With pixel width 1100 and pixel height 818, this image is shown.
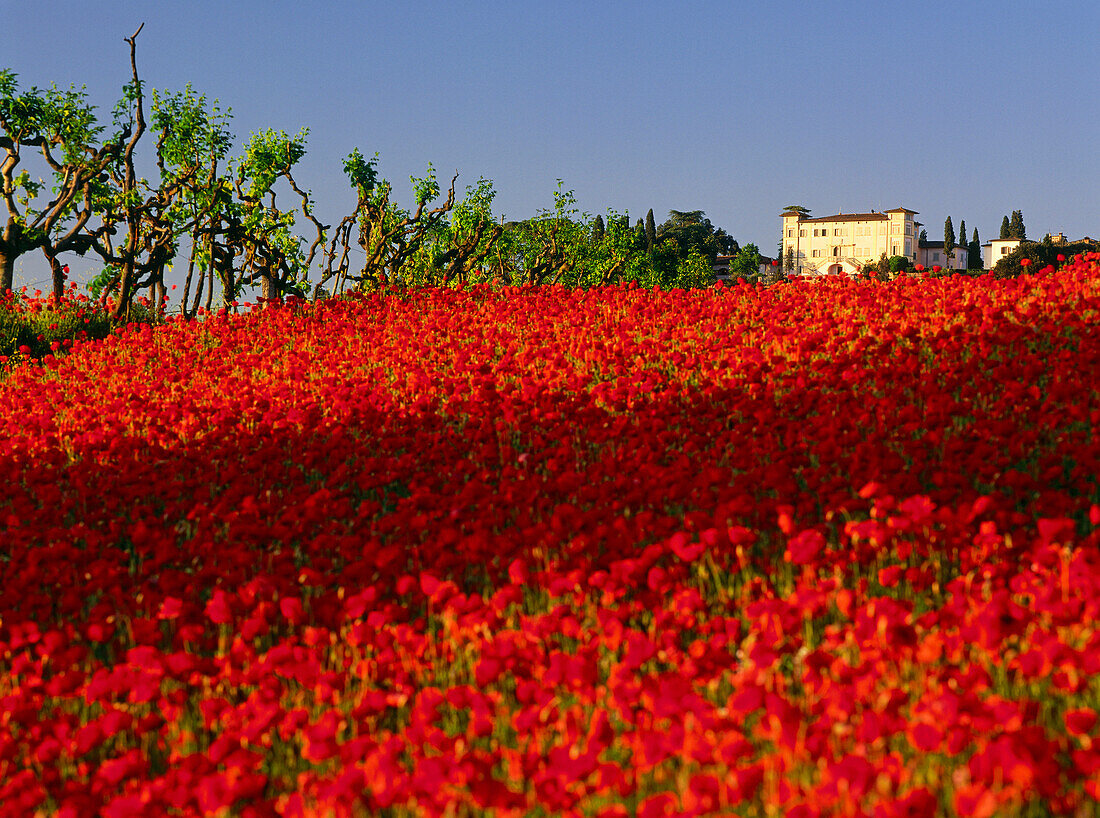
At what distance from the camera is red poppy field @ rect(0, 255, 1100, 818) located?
11.1 ft

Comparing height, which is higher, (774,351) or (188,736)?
(774,351)

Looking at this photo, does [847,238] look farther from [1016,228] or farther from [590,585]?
[590,585]

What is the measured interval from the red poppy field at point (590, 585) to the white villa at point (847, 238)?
505 ft

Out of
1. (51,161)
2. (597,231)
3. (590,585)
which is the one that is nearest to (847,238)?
(597,231)

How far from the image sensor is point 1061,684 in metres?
3.38

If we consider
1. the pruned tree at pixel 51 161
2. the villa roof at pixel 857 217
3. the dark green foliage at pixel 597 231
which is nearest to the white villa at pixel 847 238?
the villa roof at pixel 857 217

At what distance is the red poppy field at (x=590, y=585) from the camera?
339cm

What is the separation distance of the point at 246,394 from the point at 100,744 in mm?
7156

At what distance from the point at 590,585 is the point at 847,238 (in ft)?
551

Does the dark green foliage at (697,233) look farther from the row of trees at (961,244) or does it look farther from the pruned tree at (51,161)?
the pruned tree at (51,161)

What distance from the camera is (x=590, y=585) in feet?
17.6

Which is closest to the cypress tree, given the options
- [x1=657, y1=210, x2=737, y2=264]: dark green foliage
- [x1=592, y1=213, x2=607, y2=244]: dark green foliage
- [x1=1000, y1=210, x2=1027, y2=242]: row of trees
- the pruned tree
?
[x1=1000, y1=210, x2=1027, y2=242]: row of trees

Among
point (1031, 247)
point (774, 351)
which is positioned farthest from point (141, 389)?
point (1031, 247)

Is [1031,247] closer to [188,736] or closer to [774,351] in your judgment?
[774,351]
